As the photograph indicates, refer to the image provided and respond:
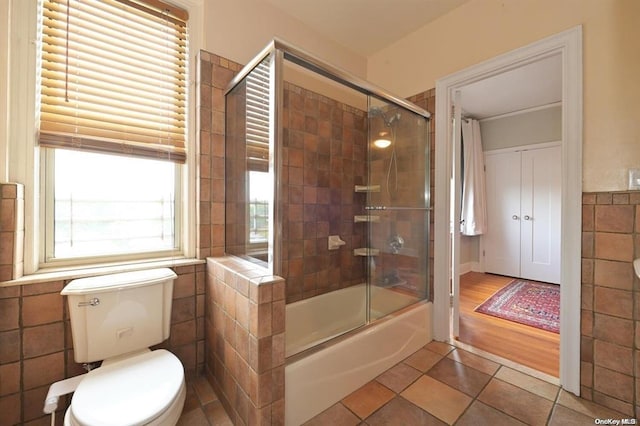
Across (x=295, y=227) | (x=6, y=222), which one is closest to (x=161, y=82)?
(x=6, y=222)

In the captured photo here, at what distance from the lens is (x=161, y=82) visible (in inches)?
63.7

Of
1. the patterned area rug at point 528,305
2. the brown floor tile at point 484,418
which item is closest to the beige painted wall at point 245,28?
the brown floor tile at point 484,418

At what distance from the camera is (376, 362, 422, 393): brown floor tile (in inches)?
62.3

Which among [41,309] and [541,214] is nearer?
[41,309]

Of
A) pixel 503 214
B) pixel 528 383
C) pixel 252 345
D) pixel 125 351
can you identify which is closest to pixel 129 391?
pixel 125 351

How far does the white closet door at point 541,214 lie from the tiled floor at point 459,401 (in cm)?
278

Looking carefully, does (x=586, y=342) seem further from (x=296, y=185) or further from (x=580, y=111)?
(x=296, y=185)

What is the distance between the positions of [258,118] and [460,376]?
2.04 m

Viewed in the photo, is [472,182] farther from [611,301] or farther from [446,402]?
[446,402]

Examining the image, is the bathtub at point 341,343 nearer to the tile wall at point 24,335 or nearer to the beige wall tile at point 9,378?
the tile wall at point 24,335

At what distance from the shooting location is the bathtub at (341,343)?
1.30 metres

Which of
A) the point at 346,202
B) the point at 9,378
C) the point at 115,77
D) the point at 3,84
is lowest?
the point at 9,378

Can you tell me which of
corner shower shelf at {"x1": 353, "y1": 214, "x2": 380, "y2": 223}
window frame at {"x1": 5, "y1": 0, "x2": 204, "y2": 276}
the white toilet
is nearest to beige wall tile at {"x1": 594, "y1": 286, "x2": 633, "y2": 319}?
corner shower shelf at {"x1": 353, "y1": 214, "x2": 380, "y2": 223}

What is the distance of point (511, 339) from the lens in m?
2.15
